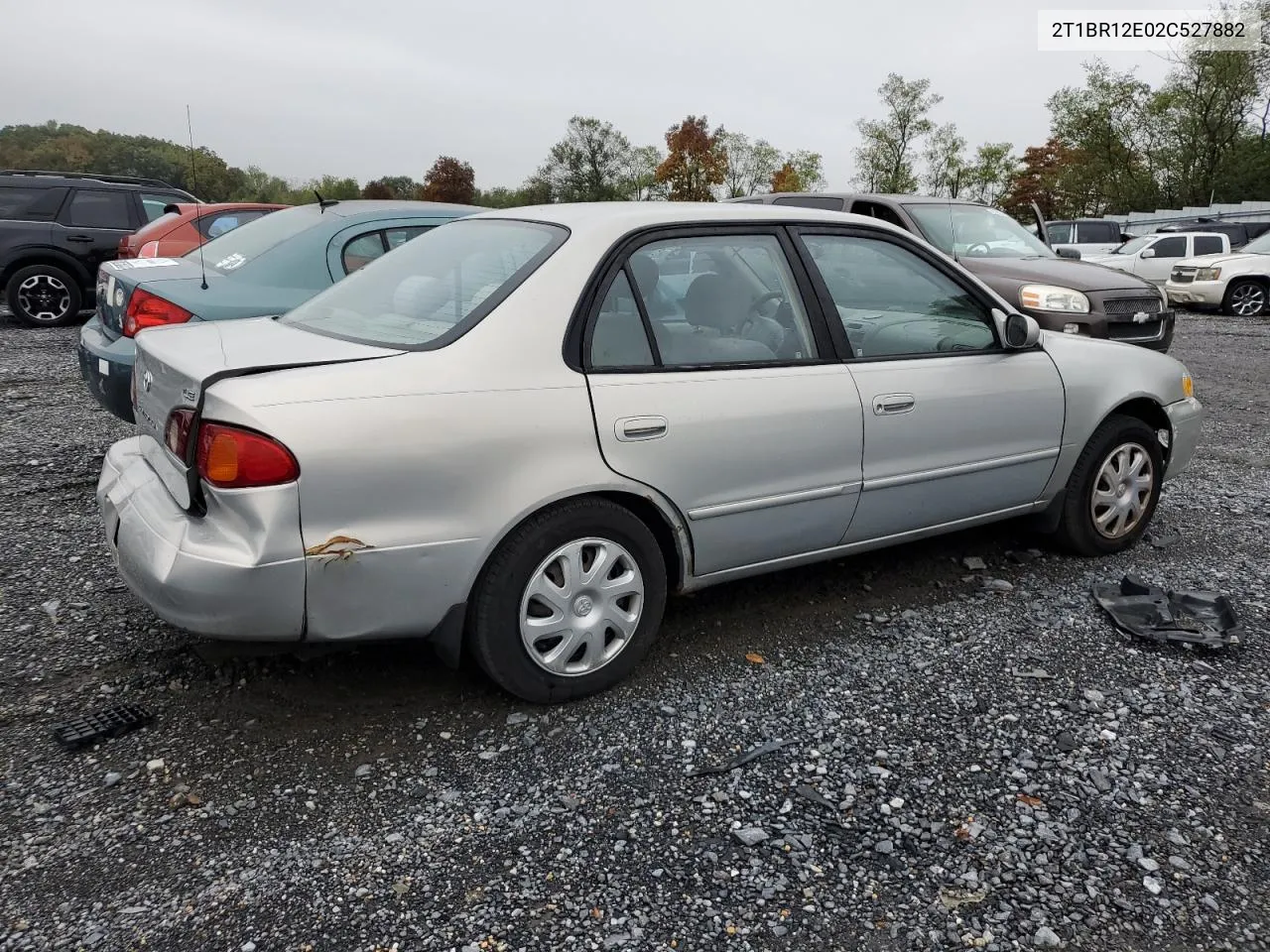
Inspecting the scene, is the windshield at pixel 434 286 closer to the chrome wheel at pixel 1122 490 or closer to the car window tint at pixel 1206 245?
the chrome wheel at pixel 1122 490

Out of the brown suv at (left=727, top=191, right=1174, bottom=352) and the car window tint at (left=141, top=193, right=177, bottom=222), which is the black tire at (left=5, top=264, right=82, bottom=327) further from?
the brown suv at (left=727, top=191, right=1174, bottom=352)

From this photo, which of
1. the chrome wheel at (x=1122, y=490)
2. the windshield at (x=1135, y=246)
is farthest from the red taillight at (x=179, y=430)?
the windshield at (x=1135, y=246)

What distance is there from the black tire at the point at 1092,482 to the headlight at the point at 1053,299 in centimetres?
419

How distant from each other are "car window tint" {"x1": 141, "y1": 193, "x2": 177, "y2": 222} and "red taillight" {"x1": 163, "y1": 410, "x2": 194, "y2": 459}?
1094 centimetres

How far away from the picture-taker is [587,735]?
294 cm

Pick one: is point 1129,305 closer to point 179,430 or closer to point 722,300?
point 722,300

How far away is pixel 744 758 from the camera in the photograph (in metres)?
2.83

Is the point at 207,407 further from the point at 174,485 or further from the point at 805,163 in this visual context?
the point at 805,163

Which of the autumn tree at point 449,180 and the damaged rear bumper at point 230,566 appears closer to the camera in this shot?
the damaged rear bumper at point 230,566

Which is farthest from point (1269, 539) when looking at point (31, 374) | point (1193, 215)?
point (1193, 215)

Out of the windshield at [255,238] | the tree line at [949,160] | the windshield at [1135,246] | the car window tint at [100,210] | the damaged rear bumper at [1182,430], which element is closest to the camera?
the damaged rear bumper at [1182,430]

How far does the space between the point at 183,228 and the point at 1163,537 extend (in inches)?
330

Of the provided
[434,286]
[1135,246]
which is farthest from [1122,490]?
[1135,246]

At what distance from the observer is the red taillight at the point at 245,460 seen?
8.18ft
